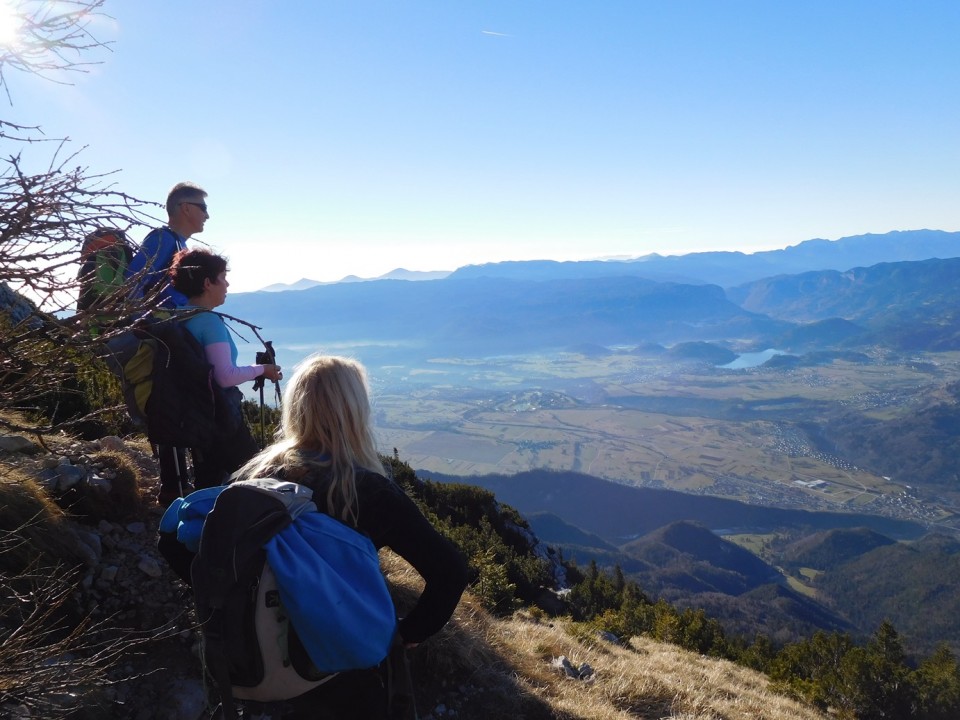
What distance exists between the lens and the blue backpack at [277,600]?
1.45 meters

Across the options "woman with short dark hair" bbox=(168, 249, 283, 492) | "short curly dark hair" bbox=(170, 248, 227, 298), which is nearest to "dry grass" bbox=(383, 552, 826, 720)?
"woman with short dark hair" bbox=(168, 249, 283, 492)

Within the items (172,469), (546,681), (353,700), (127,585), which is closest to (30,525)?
(127,585)

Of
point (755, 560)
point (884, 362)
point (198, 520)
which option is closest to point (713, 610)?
point (755, 560)

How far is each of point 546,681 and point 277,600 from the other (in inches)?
125

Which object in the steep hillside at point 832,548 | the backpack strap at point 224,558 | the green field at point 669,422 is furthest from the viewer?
the green field at point 669,422

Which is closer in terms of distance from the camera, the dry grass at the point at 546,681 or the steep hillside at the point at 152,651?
the steep hillside at the point at 152,651

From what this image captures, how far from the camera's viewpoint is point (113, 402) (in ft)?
20.3

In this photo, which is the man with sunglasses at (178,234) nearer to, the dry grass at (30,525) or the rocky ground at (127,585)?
the rocky ground at (127,585)

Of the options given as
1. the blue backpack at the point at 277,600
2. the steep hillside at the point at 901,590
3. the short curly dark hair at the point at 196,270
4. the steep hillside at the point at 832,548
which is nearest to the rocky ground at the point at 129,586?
the short curly dark hair at the point at 196,270

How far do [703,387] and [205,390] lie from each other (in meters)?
176

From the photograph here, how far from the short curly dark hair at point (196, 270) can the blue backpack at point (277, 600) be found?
65.4 inches

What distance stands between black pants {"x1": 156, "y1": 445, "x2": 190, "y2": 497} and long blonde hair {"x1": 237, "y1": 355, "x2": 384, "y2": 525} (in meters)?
1.78

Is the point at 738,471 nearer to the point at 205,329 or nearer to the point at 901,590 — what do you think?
the point at 901,590

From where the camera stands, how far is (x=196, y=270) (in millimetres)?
2812
